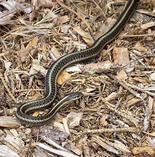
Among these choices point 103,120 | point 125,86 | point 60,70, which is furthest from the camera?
point 60,70

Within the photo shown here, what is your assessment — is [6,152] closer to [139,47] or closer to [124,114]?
[124,114]

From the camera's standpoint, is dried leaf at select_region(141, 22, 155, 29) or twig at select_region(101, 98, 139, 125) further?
dried leaf at select_region(141, 22, 155, 29)

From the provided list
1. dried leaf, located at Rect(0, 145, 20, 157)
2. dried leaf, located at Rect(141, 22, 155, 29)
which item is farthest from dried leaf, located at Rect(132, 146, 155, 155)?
dried leaf, located at Rect(141, 22, 155, 29)

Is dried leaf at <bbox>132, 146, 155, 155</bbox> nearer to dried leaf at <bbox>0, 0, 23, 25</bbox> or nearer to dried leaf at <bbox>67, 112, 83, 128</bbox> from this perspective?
dried leaf at <bbox>67, 112, 83, 128</bbox>

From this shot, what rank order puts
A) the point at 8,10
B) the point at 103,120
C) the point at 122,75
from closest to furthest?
1. the point at 103,120
2. the point at 122,75
3. the point at 8,10

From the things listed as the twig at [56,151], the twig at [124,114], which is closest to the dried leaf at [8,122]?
the twig at [56,151]

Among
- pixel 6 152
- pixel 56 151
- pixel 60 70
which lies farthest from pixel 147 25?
pixel 6 152

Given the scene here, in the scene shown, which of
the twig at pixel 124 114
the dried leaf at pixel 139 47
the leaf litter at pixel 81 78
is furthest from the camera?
the dried leaf at pixel 139 47

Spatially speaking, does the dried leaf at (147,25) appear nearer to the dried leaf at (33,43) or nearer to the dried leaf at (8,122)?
the dried leaf at (33,43)

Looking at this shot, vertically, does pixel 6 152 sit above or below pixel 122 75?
below
